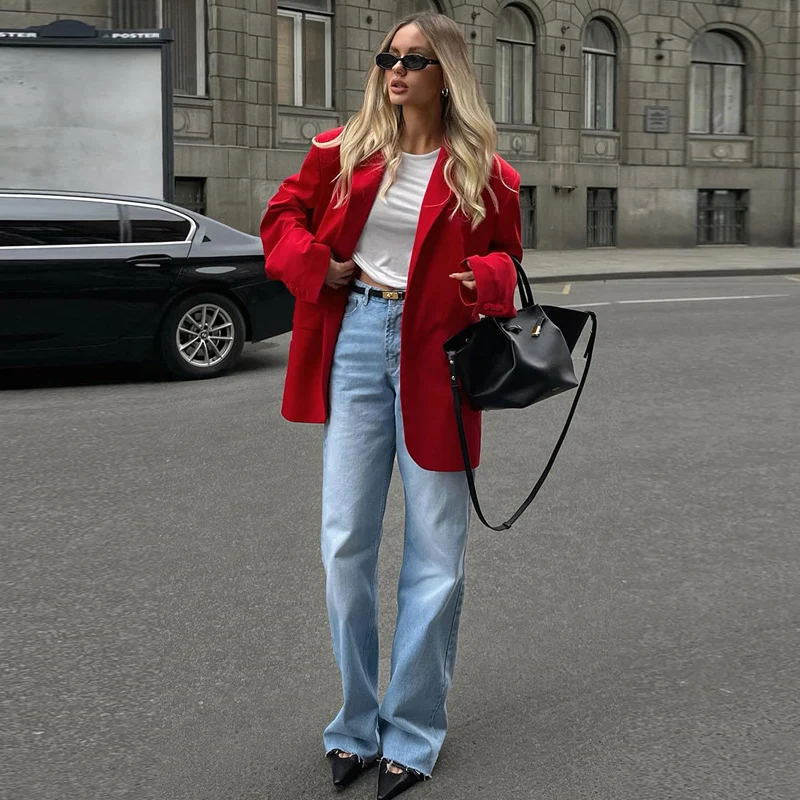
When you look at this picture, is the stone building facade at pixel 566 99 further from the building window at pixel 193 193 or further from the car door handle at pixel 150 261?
the car door handle at pixel 150 261

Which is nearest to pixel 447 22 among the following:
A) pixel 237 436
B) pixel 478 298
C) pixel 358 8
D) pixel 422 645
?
pixel 478 298

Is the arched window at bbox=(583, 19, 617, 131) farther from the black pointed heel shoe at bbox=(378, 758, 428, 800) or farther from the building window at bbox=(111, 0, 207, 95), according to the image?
the black pointed heel shoe at bbox=(378, 758, 428, 800)

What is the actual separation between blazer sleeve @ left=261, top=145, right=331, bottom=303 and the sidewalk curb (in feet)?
59.4

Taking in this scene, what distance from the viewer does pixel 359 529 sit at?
10.8 ft

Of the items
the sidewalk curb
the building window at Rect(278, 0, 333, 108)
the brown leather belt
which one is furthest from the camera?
the building window at Rect(278, 0, 333, 108)

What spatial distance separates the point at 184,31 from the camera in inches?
946

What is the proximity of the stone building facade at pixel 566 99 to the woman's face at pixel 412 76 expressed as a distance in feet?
65.4

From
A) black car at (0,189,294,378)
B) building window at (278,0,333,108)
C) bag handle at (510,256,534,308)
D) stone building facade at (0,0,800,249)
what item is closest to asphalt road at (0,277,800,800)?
black car at (0,189,294,378)

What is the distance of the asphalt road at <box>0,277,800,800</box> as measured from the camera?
3428 mm

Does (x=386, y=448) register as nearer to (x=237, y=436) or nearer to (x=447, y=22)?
(x=447, y=22)

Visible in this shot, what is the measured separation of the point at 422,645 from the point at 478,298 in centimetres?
86

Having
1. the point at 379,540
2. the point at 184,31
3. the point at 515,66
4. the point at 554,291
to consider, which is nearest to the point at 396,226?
the point at 379,540

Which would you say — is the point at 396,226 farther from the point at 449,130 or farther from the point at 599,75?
the point at 599,75

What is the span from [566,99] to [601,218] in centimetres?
286
